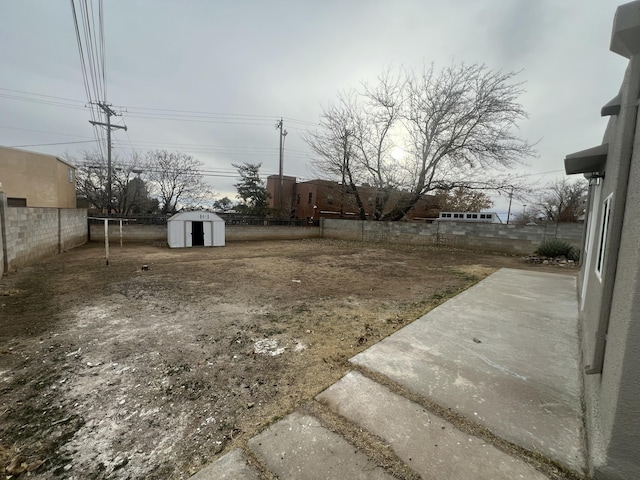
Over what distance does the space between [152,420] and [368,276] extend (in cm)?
524

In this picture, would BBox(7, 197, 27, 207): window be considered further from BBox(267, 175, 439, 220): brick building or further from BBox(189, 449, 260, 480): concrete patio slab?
BBox(189, 449, 260, 480): concrete patio slab

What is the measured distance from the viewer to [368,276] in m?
6.43

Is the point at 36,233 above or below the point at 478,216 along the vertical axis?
below

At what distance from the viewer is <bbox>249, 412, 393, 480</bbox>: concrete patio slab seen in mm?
1353

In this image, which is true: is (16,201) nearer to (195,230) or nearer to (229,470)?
(195,230)

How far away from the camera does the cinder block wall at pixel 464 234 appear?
10.0m

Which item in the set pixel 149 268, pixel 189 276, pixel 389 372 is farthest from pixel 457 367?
pixel 149 268

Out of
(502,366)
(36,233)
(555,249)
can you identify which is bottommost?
(502,366)

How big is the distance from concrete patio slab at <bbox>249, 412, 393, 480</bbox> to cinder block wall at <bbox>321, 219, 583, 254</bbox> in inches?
483

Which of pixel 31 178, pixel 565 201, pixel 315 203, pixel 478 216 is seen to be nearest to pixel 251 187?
pixel 315 203

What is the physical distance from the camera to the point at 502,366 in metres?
2.39

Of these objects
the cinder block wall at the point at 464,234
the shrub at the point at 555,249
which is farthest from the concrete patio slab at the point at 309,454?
the cinder block wall at the point at 464,234

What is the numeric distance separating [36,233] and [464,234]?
1572cm

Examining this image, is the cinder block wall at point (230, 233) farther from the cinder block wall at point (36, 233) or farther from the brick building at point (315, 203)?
the brick building at point (315, 203)
